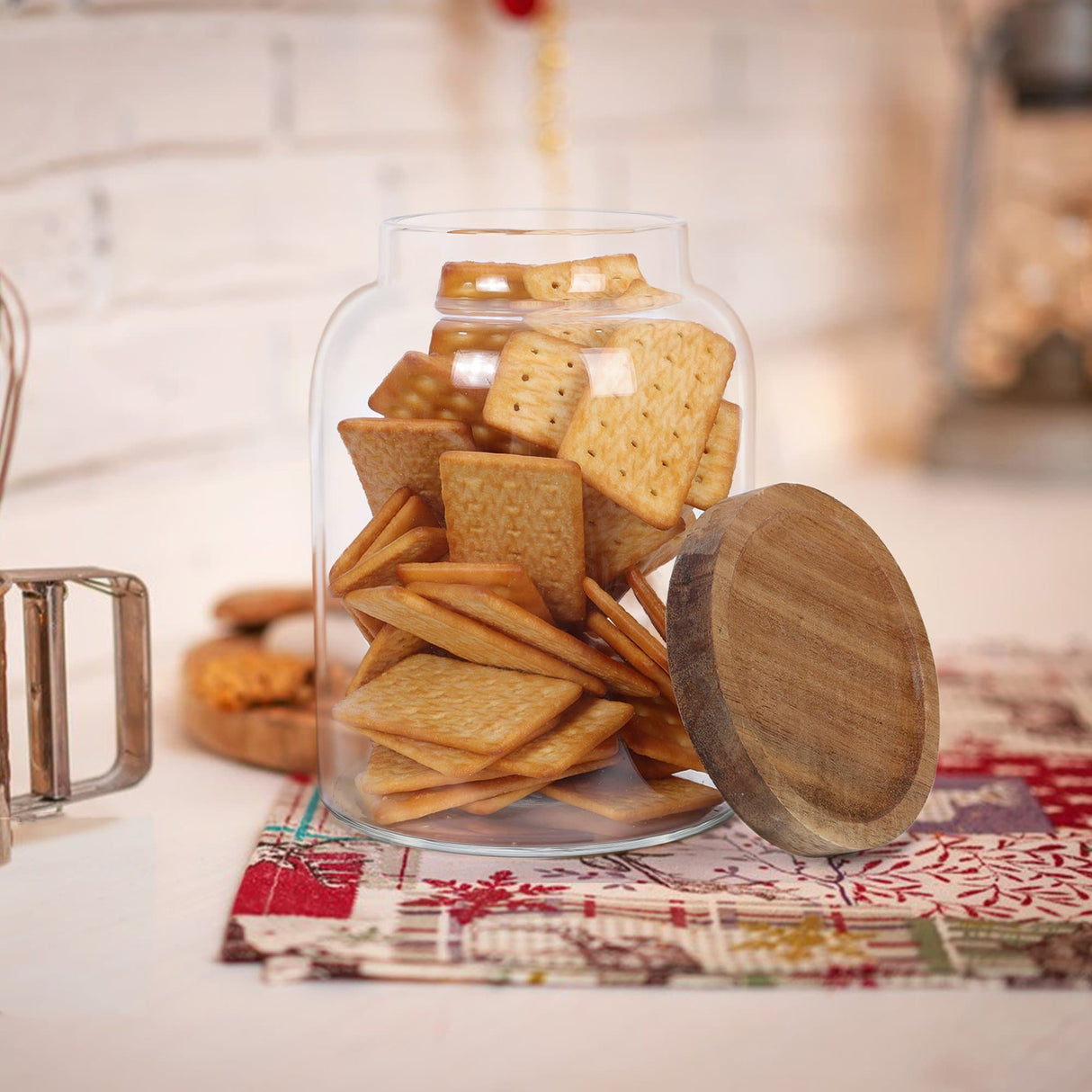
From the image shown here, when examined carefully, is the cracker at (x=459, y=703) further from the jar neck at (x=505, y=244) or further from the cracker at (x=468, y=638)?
the jar neck at (x=505, y=244)

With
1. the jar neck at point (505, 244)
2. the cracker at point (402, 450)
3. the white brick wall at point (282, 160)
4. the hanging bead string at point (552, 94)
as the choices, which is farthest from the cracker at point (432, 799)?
the hanging bead string at point (552, 94)

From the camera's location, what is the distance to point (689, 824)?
0.63 metres

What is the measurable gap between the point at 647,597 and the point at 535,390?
0.10 meters

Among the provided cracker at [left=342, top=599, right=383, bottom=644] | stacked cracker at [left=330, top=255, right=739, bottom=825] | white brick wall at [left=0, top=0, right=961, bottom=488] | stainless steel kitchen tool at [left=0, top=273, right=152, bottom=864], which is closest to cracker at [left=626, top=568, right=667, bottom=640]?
stacked cracker at [left=330, top=255, right=739, bottom=825]

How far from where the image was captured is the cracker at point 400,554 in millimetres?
607

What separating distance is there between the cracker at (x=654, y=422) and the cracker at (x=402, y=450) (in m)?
0.05

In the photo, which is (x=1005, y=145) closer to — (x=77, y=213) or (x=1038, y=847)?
(x=77, y=213)

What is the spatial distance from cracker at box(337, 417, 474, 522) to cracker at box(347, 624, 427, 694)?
51mm

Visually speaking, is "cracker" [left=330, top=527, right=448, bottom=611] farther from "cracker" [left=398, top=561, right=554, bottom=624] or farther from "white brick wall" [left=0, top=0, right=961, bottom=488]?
"white brick wall" [left=0, top=0, right=961, bottom=488]

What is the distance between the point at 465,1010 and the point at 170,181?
2.17ft

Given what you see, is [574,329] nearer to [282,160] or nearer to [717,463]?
[717,463]

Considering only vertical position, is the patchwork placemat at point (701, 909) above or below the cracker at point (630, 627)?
below

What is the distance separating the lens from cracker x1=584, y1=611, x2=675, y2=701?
60 cm

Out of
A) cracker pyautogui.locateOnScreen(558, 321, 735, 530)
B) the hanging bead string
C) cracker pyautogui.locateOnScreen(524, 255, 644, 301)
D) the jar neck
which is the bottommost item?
cracker pyautogui.locateOnScreen(558, 321, 735, 530)
